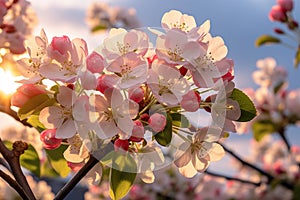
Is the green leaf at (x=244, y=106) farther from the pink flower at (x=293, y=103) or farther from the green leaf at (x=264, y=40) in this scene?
the pink flower at (x=293, y=103)

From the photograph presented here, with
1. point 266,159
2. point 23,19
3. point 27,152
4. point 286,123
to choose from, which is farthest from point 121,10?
point 27,152

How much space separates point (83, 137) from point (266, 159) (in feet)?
13.1

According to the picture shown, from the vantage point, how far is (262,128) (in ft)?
11.1

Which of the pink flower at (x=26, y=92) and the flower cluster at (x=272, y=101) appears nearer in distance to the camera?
the pink flower at (x=26, y=92)

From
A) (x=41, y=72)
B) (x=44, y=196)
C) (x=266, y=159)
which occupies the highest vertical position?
(x=41, y=72)

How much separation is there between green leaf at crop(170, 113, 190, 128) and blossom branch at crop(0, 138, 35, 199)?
0.24 metres

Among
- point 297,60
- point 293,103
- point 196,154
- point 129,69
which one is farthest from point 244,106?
point 293,103

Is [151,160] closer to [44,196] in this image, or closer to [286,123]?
[44,196]

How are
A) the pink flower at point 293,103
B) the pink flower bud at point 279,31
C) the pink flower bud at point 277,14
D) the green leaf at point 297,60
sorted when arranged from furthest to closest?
the pink flower at point 293,103, the pink flower bud at point 279,31, the pink flower bud at point 277,14, the green leaf at point 297,60

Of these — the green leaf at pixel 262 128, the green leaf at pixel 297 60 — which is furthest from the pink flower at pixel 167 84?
the green leaf at pixel 262 128

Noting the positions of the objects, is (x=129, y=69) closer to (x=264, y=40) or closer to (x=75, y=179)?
(x=75, y=179)

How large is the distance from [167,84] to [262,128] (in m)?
2.73

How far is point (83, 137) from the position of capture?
77 cm

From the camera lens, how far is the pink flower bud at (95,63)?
2.44 ft
